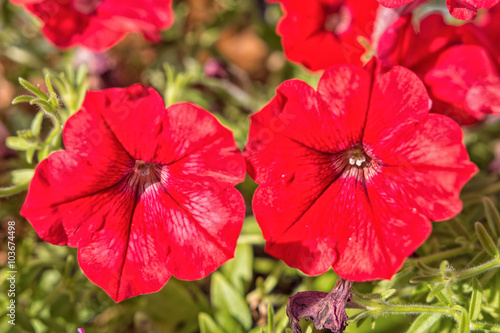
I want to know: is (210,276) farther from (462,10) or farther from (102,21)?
(462,10)

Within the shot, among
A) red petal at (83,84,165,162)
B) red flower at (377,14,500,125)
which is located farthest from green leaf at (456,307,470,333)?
red petal at (83,84,165,162)

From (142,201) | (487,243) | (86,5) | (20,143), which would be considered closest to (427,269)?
(487,243)

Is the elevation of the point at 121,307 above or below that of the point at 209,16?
below

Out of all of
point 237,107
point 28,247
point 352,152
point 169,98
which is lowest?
point 28,247

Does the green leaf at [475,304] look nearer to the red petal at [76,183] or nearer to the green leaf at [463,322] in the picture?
the green leaf at [463,322]

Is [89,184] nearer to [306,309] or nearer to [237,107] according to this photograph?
[306,309]

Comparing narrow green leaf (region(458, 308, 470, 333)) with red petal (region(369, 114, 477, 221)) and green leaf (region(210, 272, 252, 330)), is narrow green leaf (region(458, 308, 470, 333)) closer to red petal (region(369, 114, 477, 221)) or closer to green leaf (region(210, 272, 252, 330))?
red petal (region(369, 114, 477, 221))

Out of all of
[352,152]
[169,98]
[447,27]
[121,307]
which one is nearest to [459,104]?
[447,27]

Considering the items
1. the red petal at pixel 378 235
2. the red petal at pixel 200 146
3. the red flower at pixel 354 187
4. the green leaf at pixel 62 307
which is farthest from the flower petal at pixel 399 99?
the green leaf at pixel 62 307
